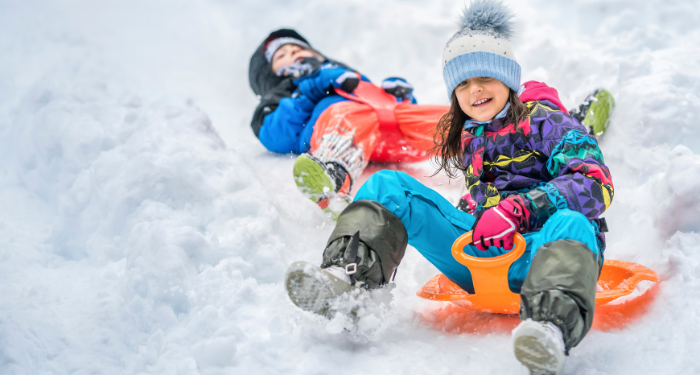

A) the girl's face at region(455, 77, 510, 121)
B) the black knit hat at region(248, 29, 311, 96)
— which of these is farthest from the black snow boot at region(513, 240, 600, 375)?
the black knit hat at region(248, 29, 311, 96)

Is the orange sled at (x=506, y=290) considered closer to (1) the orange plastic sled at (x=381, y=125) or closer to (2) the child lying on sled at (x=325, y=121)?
(2) the child lying on sled at (x=325, y=121)

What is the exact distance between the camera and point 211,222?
1694mm

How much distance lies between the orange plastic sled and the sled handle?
1.15m

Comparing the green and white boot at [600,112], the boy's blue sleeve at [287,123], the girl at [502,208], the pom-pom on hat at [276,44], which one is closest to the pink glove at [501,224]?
the girl at [502,208]

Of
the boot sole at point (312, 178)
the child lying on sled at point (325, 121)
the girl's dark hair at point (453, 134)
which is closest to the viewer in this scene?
the girl's dark hair at point (453, 134)

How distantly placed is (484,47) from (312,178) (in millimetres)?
852

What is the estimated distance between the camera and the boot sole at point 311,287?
1002 mm

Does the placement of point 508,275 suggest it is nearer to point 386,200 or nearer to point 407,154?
point 386,200

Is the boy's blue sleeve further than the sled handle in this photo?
Yes

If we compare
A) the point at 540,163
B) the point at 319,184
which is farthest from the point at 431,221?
the point at 319,184

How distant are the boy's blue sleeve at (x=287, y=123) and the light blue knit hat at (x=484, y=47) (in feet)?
4.57

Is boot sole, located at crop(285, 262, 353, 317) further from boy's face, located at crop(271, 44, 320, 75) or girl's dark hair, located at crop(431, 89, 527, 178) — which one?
boy's face, located at crop(271, 44, 320, 75)

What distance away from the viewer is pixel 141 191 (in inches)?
69.6

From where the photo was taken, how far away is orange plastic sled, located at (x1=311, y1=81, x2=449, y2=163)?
2.27m
